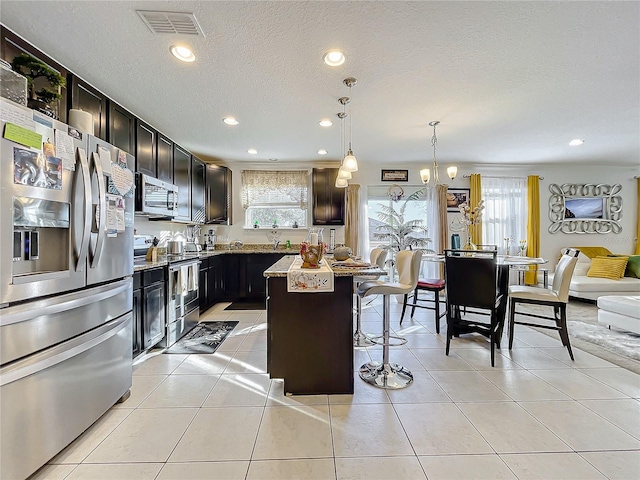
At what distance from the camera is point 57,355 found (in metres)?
1.45

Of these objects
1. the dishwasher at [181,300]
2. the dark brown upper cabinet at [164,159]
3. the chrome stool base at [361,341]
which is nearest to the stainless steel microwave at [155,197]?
the dark brown upper cabinet at [164,159]

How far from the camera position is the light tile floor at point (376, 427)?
145 centimetres

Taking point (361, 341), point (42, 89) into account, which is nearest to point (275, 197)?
point (361, 341)

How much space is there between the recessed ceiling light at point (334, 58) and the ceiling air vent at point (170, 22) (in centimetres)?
90

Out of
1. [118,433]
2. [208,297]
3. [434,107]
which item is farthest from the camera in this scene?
[208,297]

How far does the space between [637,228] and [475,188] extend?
3498 mm

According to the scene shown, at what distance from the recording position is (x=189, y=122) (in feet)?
11.8

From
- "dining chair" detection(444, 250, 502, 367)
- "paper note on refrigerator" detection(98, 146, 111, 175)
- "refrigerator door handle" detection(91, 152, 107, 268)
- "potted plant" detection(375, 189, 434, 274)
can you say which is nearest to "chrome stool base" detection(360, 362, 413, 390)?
"dining chair" detection(444, 250, 502, 367)

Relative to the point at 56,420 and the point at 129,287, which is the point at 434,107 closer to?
the point at 129,287

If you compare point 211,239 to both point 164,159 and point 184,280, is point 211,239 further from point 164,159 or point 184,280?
point 184,280

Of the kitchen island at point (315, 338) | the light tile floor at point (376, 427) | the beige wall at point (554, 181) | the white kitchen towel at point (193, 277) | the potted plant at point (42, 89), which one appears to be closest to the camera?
the light tile floor at point (376, 427)

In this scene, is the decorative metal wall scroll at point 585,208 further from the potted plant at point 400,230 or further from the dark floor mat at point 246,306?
the dark floor mat at point 246,306

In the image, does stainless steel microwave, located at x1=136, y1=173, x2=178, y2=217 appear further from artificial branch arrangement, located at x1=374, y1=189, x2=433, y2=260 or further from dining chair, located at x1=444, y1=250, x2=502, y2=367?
artificial branch arrangement, located at x1=374, y1=189, x2=433, y2=260

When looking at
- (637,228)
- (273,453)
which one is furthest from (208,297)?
(637,228)
